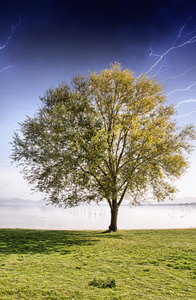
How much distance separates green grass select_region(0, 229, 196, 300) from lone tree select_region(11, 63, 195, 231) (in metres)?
7.53

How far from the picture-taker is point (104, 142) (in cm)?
2323

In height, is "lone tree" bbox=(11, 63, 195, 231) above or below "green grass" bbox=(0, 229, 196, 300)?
above

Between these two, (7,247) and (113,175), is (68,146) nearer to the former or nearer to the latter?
(113,175)

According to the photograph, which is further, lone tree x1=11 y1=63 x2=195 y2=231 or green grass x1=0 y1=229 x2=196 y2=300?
lone tree x1=11 y1=63 x2=195 y2=231

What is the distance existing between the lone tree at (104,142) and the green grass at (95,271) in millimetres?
7530

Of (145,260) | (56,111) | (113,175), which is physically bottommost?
(145,260)

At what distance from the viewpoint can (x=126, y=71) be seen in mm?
29188

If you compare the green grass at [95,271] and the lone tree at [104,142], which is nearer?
the green grass at [95,271]

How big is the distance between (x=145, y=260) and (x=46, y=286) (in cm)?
734

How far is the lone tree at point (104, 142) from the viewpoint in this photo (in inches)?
885

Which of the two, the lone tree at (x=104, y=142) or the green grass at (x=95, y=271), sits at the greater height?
the lone tree at (x=104, y=142)

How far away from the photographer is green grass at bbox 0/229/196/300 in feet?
27.9

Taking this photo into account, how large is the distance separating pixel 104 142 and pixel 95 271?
45.4ft

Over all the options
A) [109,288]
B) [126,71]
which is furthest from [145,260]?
[126,71]
